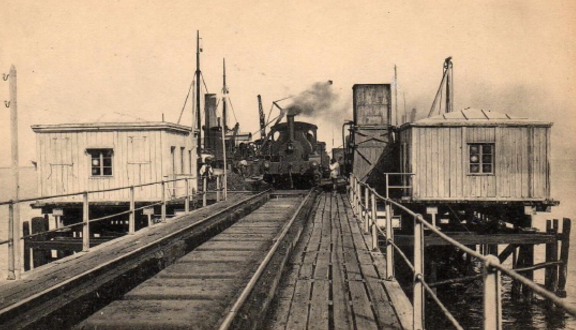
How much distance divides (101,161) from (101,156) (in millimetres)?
181

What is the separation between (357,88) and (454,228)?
316 inches

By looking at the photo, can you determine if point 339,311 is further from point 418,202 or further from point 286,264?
point 418,202

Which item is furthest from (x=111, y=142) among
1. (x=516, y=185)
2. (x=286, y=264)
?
(x=516, y=185)

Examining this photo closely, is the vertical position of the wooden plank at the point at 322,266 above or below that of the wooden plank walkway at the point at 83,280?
below

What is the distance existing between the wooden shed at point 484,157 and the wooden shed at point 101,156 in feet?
29.0

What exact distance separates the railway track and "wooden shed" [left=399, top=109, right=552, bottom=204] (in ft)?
28.9

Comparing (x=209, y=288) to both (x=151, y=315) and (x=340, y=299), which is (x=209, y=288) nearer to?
(x=151, y=315)

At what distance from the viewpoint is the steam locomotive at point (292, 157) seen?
26281 mm

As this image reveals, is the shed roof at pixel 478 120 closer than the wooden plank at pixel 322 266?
No

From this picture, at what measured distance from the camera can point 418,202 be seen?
17875 millimetres

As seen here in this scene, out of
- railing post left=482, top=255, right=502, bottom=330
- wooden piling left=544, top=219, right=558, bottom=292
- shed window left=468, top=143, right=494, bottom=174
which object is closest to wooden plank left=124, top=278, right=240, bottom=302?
railing post left=482, top=255, right=502, bottom=330

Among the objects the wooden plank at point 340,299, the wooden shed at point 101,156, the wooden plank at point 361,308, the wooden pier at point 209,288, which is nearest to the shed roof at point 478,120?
the wooden pier at point 209,288

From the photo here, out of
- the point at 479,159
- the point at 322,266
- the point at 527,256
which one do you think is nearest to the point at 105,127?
the point at 479,159

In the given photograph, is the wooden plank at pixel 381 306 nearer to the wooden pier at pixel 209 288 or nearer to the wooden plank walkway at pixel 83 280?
the wooden pier at pixel 209 288
